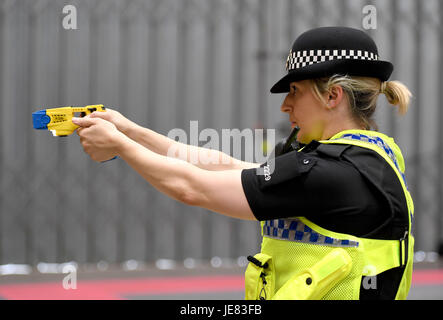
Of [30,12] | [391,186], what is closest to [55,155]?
[30,12]

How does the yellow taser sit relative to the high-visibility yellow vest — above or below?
above

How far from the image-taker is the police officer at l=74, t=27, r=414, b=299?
49.9 inches

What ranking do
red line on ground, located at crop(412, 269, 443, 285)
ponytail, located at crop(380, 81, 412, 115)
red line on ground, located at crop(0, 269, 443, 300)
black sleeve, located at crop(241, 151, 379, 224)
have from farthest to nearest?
red line on ground, located at crop(412, 269, 443, 285) < red line on ground, located at crop(0, 269, 443, 300) < ponytail, located at crop(380, 81, 412, 115) < black sleeve, located at crop(241, 151, 379, 224)

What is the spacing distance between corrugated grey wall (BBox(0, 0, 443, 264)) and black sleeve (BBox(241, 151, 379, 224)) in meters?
3.37

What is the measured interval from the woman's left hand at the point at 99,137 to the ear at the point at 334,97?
54 cm

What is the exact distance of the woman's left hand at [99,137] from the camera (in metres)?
1.41

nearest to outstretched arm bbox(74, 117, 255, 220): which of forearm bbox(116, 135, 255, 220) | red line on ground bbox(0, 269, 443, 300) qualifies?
forearm bbox(116, 135, 255, 220)

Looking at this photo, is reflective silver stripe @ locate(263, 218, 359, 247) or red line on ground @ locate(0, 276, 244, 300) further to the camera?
red line on ground @ locate(0, 276, 244, 300)

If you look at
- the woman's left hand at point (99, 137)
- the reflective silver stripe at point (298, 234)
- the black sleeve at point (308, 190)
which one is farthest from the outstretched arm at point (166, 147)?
the black sleeve at point (308, 190)

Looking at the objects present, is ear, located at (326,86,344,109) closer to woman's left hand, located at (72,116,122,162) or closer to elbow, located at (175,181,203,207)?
elbow, located at (175,181,203,207)

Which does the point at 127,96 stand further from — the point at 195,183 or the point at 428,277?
the point at 195,183

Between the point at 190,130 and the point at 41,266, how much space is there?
5.36 feet

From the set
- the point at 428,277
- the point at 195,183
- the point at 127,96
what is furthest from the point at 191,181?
the point at 428,277

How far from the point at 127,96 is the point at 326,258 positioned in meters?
3.53
